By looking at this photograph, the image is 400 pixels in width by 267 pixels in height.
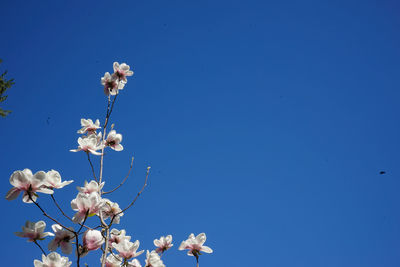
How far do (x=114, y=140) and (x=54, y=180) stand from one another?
745 mm

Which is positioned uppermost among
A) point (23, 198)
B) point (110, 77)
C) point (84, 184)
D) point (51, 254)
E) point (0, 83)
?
point (0, 83)

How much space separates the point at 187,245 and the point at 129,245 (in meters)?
0.50

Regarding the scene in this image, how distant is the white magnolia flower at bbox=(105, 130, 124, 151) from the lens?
2119mm

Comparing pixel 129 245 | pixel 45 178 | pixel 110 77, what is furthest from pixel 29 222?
pixel 110 77

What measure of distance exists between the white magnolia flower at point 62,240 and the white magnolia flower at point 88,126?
0.98 meters

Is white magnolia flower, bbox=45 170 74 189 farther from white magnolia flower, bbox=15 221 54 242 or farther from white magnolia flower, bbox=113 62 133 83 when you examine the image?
white magnolia flower, bbox=113 62 133 83

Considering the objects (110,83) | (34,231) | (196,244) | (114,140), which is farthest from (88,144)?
(196,244)

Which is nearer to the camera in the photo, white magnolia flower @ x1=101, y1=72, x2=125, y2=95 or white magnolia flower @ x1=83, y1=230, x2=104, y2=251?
white magnolia flower @ x1=83, y1=230, x2=104, y2=251

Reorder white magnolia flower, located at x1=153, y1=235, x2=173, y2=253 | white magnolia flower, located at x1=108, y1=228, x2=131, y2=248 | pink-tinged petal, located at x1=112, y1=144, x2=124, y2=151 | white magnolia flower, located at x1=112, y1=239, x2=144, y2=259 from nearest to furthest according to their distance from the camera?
white magnolia flower, located at x1=112, y1=239, x2=144, y2=259
white magnolia flower, located at x1=108, y1=228, x2=131, y2=248
pink-tinged petal, located at x1=112, y1=144, x2=124, y2=151
white magnolia flower, located at x1=153, y1=235, x2=173, y2=253

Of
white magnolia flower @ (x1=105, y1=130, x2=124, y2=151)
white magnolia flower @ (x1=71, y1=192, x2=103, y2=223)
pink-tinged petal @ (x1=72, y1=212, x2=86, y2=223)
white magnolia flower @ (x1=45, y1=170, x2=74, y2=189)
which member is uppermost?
white magnolia flower @ (x1=105, y1=130, x2=124, y2=151)

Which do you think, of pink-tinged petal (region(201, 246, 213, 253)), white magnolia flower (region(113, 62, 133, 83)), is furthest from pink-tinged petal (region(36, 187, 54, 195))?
white magnolia flower (region(113, 62, 133, 83))

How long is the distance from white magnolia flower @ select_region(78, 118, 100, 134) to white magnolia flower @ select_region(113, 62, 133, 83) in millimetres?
597

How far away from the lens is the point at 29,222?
1399 mm

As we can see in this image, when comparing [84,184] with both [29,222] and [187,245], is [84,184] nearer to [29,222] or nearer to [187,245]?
[29,222]
